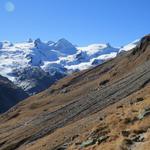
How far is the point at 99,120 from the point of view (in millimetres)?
54438

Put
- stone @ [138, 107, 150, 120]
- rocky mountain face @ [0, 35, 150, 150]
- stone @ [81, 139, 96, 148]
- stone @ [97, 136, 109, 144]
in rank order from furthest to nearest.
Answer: stone @ [138, 107, 150, 120], stone @ [81, 139, 96, 148], stone @ [97, 136, 109, 144], rocky mountain face @ [0, 35, 150, 150]

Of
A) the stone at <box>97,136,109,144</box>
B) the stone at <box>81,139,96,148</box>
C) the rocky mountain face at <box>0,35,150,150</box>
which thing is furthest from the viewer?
the stone at <box>81,139,96,148</box>

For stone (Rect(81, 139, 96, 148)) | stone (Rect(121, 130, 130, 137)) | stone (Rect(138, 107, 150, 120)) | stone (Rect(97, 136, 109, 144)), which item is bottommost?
stone (Rect(121, 130, 130, 137))

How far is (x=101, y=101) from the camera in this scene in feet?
273

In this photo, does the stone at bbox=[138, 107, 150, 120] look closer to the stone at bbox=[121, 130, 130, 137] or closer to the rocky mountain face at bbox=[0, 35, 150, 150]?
the rocky mountain face at bbox=[0, 35, 150, 150]

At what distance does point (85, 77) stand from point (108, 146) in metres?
144

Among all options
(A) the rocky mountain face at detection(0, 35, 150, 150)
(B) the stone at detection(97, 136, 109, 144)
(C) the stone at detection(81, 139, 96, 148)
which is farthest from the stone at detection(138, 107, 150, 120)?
(C) the stone at detection(81, 139, 96, 148)

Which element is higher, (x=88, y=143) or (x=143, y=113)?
(x=143, y=113)

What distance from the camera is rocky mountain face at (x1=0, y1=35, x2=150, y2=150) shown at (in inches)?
1526

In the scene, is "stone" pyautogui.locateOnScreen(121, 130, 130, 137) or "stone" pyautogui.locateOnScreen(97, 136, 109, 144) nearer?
"stone" pyautogui.locateOnScreen(121, 130, 130, 137)

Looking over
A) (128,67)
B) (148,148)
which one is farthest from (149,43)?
(148,148)

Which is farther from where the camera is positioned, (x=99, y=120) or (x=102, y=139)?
(x=99, y=120)

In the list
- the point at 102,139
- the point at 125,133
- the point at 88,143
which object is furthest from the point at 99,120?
the point at 125,133

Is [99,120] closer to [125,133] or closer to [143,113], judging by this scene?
[143,113]
